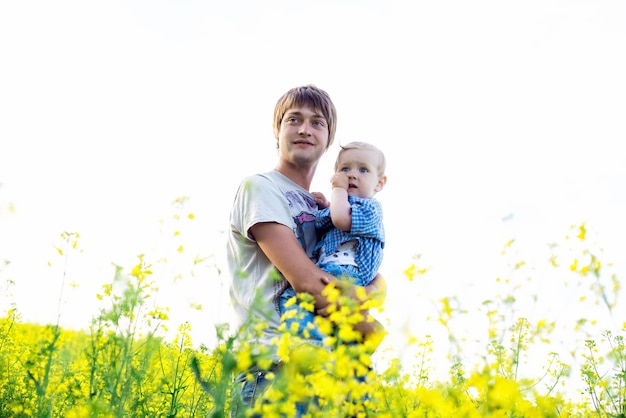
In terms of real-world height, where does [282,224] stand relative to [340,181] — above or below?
below

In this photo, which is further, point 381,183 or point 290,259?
point 381,183

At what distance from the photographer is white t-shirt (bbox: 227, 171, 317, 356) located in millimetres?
2584

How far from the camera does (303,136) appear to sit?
305 centimetres

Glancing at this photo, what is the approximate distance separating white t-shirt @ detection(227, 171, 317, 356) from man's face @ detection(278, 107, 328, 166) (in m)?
0.16

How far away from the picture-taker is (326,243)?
2838 millimetres

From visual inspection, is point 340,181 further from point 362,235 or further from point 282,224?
point 282,224

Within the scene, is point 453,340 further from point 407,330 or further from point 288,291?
point 288,291

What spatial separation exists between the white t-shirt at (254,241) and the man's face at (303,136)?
0.16 m

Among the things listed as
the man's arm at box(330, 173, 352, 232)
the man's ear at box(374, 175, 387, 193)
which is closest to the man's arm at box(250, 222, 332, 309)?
the man's arm at box(330, 173, 352, 232)

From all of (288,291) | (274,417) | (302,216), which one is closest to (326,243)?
(302,216)

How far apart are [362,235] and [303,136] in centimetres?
61

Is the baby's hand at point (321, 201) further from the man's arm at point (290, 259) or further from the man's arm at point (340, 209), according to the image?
the man's arm at point (290, 259)

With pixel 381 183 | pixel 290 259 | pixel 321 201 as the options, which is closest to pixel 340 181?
pixel 321 201

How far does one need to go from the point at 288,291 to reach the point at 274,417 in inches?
37.5
